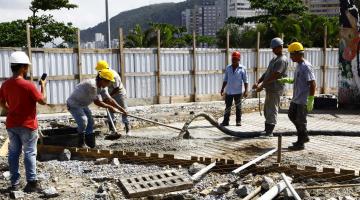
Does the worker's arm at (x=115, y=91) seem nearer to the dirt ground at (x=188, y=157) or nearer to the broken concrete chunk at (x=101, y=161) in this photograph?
the dirt ground at (x=188, y=157)

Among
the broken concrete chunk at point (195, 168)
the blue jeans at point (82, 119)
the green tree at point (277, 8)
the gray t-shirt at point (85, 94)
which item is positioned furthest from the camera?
the green tree at point (277, 8)

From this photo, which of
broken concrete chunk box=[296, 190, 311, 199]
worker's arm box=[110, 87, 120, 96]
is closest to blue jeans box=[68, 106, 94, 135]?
worker's arm box=[110, 87, 120, 96]

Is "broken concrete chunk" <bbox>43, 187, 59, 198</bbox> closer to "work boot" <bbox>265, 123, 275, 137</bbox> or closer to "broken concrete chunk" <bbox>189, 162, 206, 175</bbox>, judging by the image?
"broken concrete chunk" <bbox>189, 162, 206, 175</bbox>

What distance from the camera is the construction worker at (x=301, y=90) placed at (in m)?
7.29

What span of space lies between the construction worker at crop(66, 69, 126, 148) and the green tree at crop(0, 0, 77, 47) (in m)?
16.2

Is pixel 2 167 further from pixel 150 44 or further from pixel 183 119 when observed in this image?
pixel 150 44

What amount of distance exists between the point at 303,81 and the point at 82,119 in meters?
3.66

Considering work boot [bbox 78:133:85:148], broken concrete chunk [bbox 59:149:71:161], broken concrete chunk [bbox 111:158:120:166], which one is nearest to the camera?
broken concrete chunk [bbox 111:158:120:166]

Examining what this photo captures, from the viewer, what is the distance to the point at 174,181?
5488mm

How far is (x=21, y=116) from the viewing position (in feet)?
17.5

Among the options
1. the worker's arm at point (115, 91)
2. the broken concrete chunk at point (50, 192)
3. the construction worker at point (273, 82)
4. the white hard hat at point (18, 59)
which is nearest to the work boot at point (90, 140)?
the worker's arm at point (115, 91)

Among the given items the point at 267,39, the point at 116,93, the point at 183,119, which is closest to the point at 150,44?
the point at 267,39

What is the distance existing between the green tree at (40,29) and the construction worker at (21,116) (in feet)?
59.8

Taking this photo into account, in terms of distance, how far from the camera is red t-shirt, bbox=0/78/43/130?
5.28 meters
